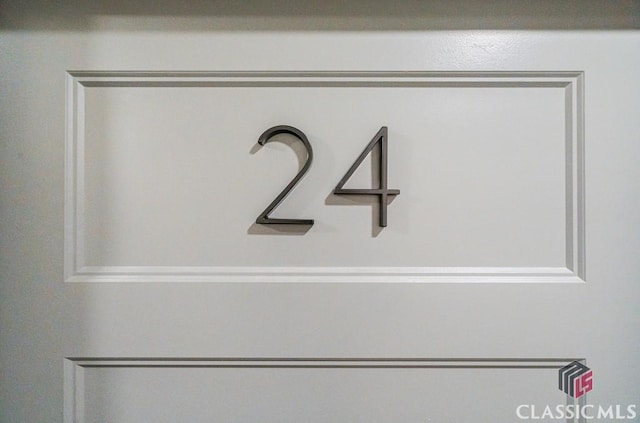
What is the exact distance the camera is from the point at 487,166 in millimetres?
617

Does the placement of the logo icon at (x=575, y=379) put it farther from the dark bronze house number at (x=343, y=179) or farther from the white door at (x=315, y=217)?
the dark bronze house number at (x=343, y=179)

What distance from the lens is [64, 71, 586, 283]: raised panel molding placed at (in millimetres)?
609

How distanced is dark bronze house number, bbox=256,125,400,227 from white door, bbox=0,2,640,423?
2 cm

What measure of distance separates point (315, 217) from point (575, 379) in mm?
479

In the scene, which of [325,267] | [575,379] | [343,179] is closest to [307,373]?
[325,267]

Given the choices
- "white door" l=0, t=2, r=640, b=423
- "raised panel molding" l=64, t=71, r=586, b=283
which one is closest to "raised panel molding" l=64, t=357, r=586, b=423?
"white door" l=0, t=2, r=640, b=423

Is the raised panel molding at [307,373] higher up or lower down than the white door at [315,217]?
lower down

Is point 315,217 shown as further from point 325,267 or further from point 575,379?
point 575,379

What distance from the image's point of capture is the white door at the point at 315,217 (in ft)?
1.98

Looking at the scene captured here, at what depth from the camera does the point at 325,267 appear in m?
0.62

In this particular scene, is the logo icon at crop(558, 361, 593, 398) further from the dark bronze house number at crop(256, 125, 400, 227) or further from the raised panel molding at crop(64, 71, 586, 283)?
the dark bronze house number at crop(256, 125, 400, 227)

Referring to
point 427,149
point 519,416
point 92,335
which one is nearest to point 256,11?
point 427,149

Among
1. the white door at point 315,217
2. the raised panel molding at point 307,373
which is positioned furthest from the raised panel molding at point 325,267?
the raised panel molding at point 307,373

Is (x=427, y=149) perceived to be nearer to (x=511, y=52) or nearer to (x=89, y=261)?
(x=511, y=52)
